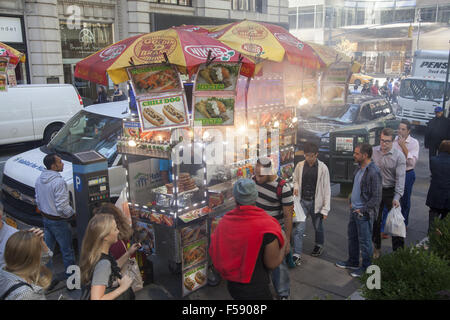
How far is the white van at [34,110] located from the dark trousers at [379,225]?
1183cm

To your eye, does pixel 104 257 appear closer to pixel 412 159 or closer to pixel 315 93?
pixel 412 159

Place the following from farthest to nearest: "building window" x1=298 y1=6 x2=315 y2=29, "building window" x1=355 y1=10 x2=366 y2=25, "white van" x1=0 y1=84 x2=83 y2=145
A: "building window" x1=355 y1=10 x2=366 y2=25 < "building window" x1=298 y1=6 x2=315 y2=29 < "white van" x1=0 y1=84 x2=83 y2=145

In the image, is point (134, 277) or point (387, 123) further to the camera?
point (387, 123)

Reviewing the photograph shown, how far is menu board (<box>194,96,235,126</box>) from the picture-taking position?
5.80m

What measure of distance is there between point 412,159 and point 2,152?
12681 millimetres

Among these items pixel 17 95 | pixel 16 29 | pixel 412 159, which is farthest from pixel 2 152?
pixel 412 159

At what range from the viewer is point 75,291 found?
18.0 feet

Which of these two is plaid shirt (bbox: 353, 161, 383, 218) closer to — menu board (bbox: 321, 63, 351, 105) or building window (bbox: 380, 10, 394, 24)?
menu board (bbox: 321, 63, 351, 105)

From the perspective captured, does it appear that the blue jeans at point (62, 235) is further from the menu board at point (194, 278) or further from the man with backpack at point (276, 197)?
the man with backpack at point (276, 197)

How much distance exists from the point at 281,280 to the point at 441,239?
1.93 meters

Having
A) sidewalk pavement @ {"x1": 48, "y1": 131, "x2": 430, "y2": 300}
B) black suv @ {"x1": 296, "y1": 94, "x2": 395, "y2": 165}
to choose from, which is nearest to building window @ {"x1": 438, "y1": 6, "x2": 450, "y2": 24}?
black suv @ {"x1": 296, "y1": 94, "x2": 395, "y2": 165}

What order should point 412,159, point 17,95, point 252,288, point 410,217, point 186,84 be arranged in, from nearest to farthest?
1. point 252,288
2. point 186,84
3. point 412,159
4. point 410,217
5. point 17,95

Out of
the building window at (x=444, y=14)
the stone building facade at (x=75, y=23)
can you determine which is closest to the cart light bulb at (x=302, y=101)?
the stone building facade at (x=75, y=23)

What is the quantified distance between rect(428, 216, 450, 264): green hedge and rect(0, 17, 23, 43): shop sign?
18.2 m
